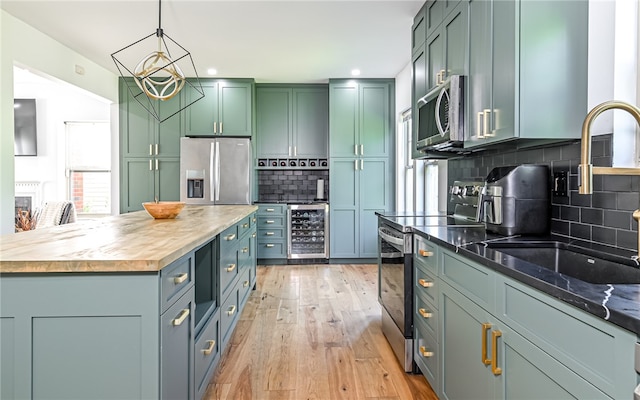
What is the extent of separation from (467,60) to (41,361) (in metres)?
2.39

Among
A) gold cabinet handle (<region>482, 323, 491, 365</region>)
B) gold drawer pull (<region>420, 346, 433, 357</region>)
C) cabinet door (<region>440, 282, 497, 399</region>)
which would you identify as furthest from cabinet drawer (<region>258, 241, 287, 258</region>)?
gold cabinet handle (<region>482, 323, 491, 365</region>)

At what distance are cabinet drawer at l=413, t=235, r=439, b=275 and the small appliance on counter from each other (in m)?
0.33

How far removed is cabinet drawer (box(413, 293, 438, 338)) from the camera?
187cm

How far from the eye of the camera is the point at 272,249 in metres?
5.28

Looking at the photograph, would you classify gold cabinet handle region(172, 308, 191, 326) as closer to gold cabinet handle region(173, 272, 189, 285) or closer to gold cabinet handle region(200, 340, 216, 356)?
gold cabinet handle region(173, 272, 189, 285)

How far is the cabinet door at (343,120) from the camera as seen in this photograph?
5.24m

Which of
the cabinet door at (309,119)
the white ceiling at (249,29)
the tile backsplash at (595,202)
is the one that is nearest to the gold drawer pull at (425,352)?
the tile backsplash at (595,202)

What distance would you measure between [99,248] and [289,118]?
436 centimetres

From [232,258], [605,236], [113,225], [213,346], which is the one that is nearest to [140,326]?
[213,346]

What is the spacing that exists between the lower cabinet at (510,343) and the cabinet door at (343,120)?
3.39 metres

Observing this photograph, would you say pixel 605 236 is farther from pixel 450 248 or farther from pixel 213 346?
pixel 213 346

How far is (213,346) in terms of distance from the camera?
80.5 inches

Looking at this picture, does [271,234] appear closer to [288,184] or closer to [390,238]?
[288,184]

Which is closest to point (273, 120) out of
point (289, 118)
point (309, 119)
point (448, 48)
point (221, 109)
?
point (289, 118)
